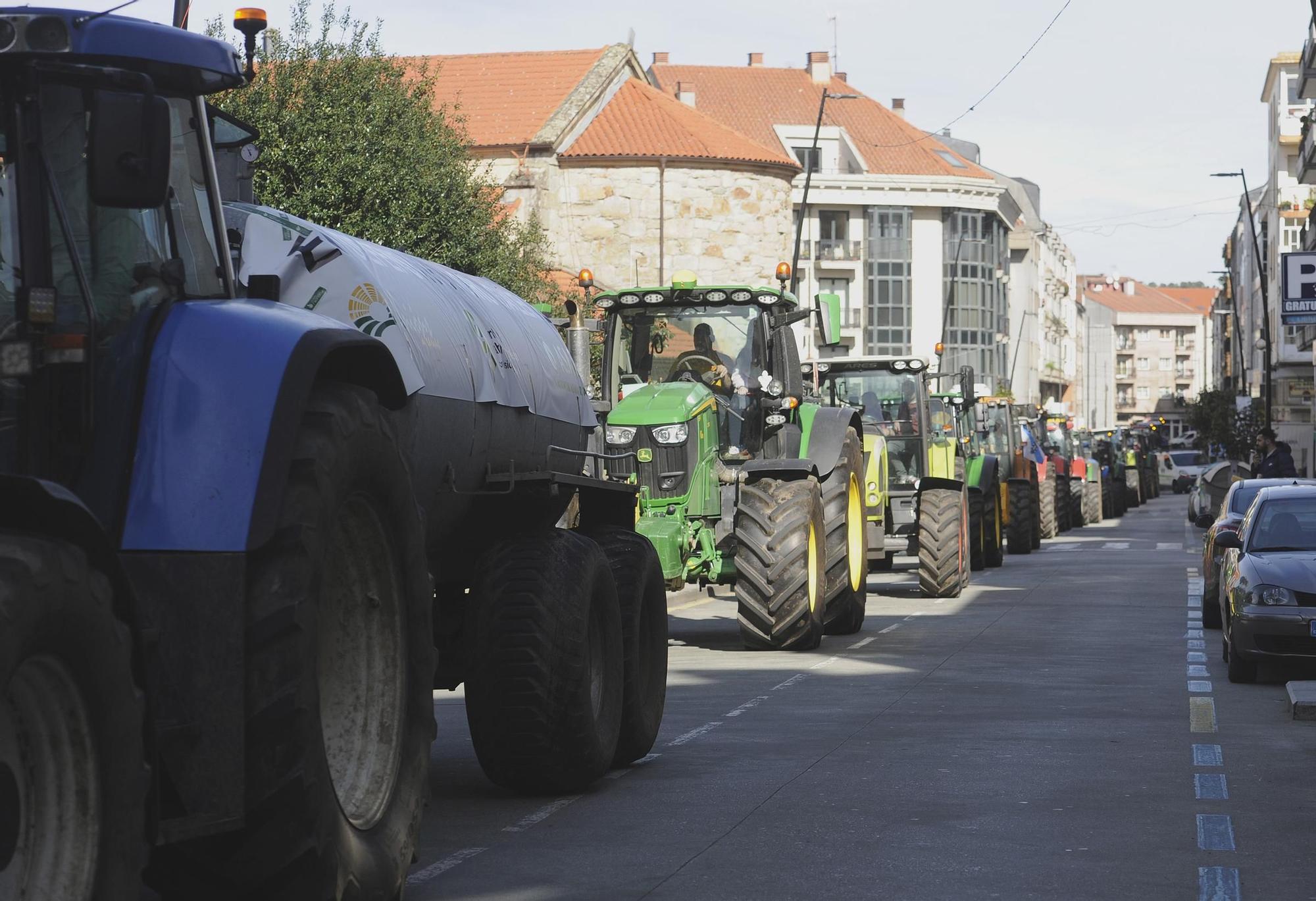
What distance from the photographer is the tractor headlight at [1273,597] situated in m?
14.3

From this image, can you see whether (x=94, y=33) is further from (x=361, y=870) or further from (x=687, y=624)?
(x=687, y=624)

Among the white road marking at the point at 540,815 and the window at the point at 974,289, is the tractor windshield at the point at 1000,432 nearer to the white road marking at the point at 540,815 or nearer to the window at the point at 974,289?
the white road marking at the point at 540,815

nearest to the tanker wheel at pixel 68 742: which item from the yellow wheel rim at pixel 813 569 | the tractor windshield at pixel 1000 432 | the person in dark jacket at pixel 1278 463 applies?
the yellow wheel rim at pixel 813 569

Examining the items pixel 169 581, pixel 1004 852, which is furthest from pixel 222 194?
pixel 1004 852

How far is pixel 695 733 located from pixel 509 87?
181 ft

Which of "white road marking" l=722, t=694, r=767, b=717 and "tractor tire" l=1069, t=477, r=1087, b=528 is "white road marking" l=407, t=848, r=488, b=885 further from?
"tractor tire" l=1069, t=477, r=1087, b=528

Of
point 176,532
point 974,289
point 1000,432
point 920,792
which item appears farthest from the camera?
point 974,289

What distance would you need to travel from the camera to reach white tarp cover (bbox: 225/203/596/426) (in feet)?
26.9

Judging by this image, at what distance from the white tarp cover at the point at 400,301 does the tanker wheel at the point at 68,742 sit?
3.35 m

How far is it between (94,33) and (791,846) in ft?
13.3

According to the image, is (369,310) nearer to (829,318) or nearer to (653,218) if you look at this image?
(829,318)

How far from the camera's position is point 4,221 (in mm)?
5500

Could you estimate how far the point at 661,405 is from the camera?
1673cm

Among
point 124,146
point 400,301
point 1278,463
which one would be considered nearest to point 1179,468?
point 1278,463
